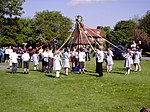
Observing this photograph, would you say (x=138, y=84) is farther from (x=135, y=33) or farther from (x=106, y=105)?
(x=135, y=33)

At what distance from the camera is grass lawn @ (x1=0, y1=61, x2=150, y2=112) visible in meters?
11.2

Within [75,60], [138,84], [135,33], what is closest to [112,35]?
[135,33]

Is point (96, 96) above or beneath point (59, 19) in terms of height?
beneath

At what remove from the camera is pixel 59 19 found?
8250cm

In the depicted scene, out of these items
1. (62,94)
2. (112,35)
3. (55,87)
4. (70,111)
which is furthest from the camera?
(112,35)

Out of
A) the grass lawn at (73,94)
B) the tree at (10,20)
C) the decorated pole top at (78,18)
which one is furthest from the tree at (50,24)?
the grass lawn at (73,94)

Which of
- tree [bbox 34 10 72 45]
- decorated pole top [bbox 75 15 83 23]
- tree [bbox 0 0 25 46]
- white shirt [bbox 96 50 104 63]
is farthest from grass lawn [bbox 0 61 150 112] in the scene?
tree [bbox 34 10 72 45]

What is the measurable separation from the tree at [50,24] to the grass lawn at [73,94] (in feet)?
182

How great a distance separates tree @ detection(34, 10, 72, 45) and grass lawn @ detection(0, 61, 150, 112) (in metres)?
55.4

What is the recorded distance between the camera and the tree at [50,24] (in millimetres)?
75188

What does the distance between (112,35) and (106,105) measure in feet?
182

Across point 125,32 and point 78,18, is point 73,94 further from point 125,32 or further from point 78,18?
point 125,32

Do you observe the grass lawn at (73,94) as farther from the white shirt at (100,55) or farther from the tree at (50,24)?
the tree at (50,24)

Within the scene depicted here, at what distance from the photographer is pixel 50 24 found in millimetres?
78500
